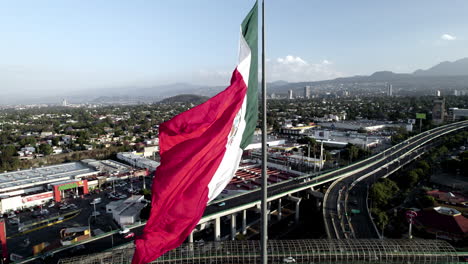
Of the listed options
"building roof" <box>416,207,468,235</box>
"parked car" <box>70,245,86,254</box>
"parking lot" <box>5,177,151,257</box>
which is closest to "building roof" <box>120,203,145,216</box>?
"parking lot" <box>5,177,151,257</box>

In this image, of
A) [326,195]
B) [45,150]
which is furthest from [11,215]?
[326,195]

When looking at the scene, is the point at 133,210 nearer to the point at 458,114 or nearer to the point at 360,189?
the point at 360,189

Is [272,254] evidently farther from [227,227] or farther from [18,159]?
[18,159]

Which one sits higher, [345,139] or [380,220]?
[345,139]

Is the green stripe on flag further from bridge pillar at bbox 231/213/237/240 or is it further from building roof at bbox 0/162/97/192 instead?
building roof at bbox 0/162/97/192

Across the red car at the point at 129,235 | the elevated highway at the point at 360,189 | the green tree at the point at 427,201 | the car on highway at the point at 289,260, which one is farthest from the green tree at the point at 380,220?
the red car at the point at 129,235

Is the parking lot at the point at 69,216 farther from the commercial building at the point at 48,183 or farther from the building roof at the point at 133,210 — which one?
the building roof at the point at 133,210

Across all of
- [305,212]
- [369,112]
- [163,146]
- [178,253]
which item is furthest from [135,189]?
[369,112]
